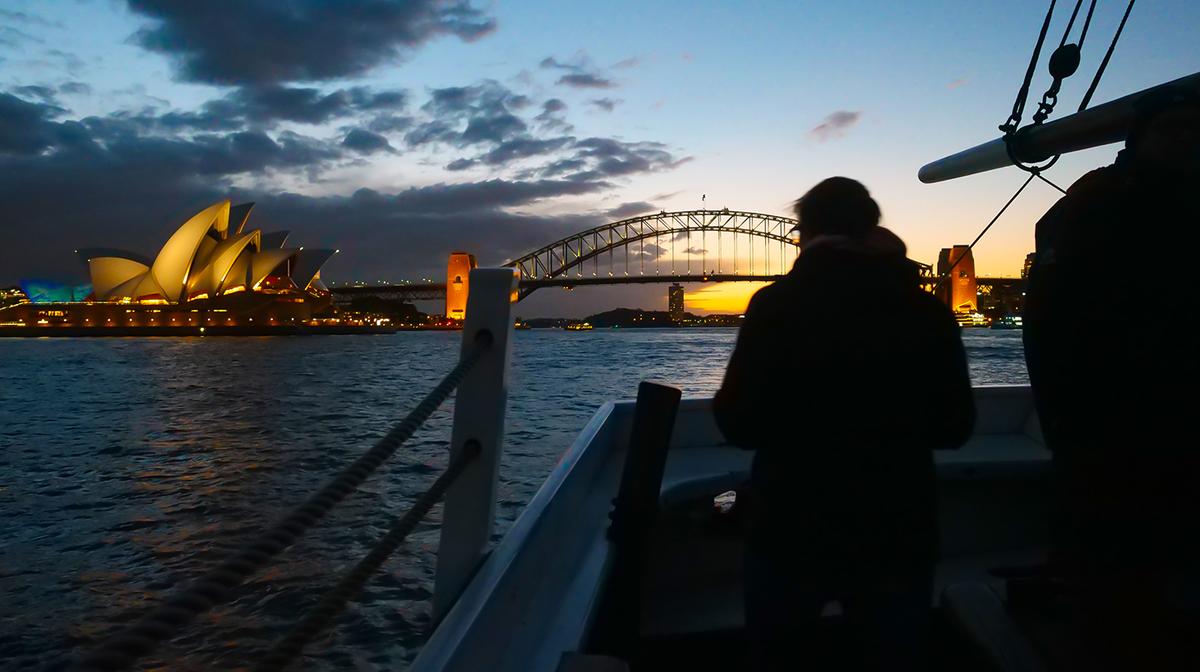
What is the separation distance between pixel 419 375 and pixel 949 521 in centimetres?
2420

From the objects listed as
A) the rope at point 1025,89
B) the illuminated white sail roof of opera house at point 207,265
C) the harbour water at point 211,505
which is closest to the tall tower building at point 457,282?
the illuminated white sail roof of opera house at point 207,265

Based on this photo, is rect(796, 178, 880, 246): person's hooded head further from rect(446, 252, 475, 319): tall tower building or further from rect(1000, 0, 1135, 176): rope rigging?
rect(446, 252, 475, 319): tall tower building

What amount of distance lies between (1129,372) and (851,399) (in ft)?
1.13

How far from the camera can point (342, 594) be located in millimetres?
896

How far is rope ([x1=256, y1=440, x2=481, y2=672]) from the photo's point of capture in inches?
29.2

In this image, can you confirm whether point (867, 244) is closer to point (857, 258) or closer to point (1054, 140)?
point (857, 258)

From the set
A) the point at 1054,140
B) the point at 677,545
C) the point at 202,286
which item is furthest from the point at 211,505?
the point at 202,286

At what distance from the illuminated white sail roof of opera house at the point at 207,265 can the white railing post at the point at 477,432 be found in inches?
2098

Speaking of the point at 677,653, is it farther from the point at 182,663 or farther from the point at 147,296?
the point at 147,296

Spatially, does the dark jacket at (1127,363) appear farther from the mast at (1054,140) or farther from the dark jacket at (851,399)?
the mast at (1054,140)

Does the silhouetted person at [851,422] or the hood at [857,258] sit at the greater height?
the hood at [857,258]

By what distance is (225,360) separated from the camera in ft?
115

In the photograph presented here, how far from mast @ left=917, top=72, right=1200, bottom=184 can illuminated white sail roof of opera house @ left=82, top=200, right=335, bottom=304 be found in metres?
52.6

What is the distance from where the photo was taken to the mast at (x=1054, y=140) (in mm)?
1941
